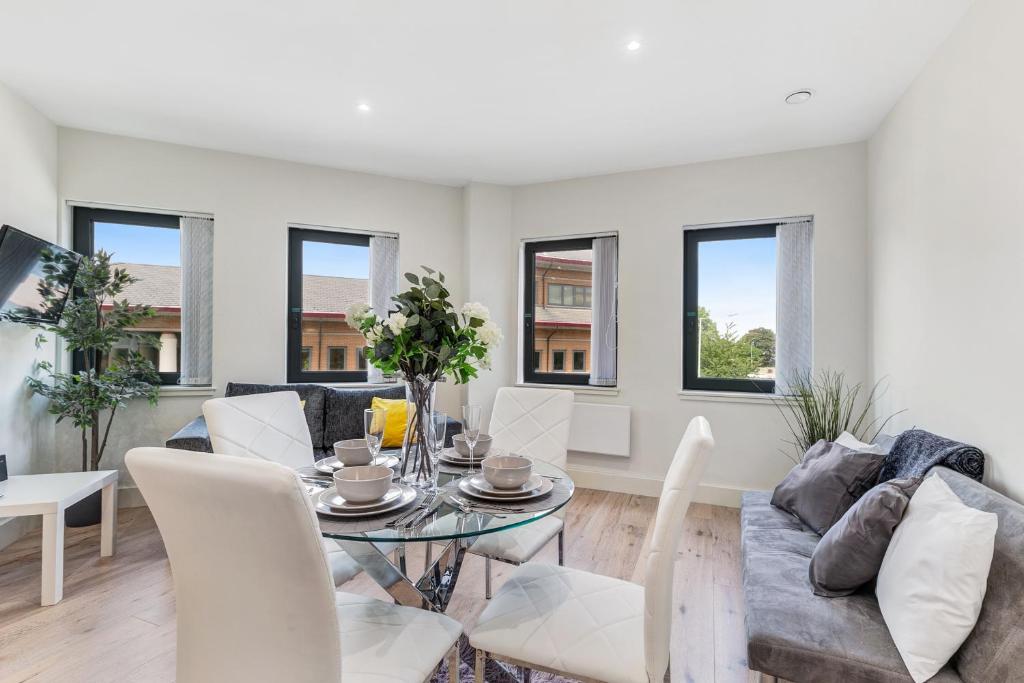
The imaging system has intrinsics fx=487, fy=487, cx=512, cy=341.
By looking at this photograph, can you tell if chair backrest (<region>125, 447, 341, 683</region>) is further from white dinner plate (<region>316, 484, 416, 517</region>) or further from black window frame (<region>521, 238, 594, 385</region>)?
black window frame (<region>521, 238, 594, 385</region>)

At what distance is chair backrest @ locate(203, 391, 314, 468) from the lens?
1.87m

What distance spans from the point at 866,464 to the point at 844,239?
193 cm

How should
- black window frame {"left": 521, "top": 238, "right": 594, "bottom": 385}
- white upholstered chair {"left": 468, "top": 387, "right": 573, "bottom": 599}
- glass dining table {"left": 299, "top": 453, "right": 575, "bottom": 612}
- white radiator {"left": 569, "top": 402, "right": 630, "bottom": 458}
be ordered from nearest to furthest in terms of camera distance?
glass dining table {"left": 299, "top": 453, "right": 575, "bottom": 612} < white upholstered chair {"left": 468, "top": 387, "right": 573, "bottom": 599} < white radiator {"left": 569, "top": 402, "right": 630, "bottom": 458} < black window frame {"left": 521, "top": 238, "right": 594, "bottom": 385}

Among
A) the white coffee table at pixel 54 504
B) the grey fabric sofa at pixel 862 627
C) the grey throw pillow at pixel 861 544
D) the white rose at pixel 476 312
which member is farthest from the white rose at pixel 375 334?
the white coffee table at pixel 54 504

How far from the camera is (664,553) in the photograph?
3.87 feet

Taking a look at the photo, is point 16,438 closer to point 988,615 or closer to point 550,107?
point 550,107

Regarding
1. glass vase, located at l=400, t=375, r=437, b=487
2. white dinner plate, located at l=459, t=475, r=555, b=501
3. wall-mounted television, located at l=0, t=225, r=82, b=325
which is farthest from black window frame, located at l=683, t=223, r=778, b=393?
wall-mounted television, located at l=0, t=225, r=82, b=325

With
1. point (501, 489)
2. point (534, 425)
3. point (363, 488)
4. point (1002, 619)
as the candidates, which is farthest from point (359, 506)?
point (1002, 619)

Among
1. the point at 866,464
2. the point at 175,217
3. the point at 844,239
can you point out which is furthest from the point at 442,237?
the point at 866,464

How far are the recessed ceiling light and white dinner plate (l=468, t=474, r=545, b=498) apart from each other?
255 centimetres

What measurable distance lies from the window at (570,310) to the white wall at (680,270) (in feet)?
0.41

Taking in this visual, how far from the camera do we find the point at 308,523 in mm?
908

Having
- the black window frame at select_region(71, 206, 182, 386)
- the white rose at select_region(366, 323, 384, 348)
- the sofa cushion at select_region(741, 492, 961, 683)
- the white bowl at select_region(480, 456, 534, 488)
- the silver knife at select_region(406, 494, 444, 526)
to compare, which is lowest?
the sofa cushion at select_region(741, 492, 961, 683)

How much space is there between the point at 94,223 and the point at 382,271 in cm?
199
